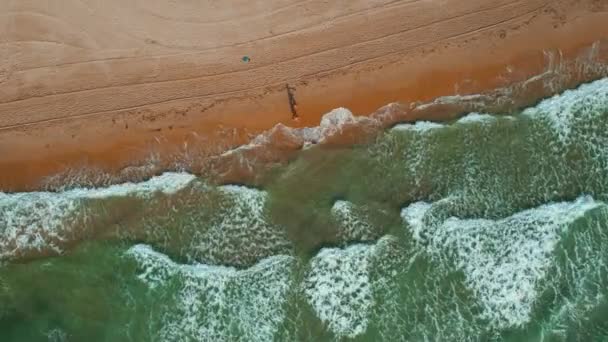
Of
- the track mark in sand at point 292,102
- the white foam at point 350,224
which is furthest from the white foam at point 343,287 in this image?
the track mark in sand at point 292,102

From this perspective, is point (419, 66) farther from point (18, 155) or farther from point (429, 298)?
point (18, 155)

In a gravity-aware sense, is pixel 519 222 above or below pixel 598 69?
below

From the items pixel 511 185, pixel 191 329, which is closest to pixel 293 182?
pixel 191 329

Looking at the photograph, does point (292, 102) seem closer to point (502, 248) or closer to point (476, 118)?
point (476, 118)

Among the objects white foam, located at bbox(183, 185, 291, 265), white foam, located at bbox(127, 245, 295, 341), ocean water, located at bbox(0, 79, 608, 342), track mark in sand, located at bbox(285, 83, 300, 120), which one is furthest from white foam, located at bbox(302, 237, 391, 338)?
track mark in sand, located at bbox(285, 83, 300, 120)

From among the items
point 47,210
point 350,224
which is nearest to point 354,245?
point 350,224

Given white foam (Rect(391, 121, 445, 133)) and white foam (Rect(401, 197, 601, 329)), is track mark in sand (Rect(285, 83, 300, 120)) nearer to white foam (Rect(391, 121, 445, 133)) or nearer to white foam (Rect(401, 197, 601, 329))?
white foam (Rect(391, 121, 445, 133))

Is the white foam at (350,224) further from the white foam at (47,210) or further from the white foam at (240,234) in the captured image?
the white foam at (47,210)
